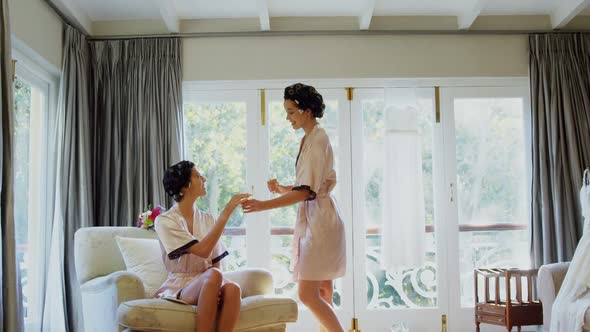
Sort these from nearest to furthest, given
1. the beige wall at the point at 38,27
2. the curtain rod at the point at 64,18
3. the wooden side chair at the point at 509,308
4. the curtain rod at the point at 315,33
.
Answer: the beige wall at the point at 38,27 → the curtain rod at the point at 64,18 → the wooden side chair at the point at 509,308 → the curtain rod at the point at 315,33

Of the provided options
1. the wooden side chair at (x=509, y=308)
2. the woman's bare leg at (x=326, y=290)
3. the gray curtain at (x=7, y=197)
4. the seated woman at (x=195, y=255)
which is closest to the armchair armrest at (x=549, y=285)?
the wooden side chair at (x=509, y=308)

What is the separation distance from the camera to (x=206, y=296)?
240 cm

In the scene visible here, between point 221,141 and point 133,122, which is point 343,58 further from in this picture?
point 133,122

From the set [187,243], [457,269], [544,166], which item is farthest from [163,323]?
[544,166]

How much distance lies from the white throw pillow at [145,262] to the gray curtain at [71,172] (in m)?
0.75

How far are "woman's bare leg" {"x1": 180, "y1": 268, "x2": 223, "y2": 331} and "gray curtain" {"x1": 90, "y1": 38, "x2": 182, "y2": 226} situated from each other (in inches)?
64.4

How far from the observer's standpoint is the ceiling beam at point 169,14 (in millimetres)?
3776

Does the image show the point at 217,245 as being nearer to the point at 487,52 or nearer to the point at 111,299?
the point at 111,299

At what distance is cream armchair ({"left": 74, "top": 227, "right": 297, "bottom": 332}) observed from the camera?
2398 millimetres

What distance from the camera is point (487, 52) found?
4.23 metres

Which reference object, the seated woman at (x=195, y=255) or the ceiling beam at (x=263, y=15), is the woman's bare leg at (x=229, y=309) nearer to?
the seated woman at (x=195, y=255)

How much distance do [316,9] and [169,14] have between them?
3.52ft

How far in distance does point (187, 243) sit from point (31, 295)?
157cm

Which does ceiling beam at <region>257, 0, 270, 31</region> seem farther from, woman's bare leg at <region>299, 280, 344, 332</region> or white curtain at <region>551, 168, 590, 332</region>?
white curtain at <region>551, 168, 590, 332</region>
